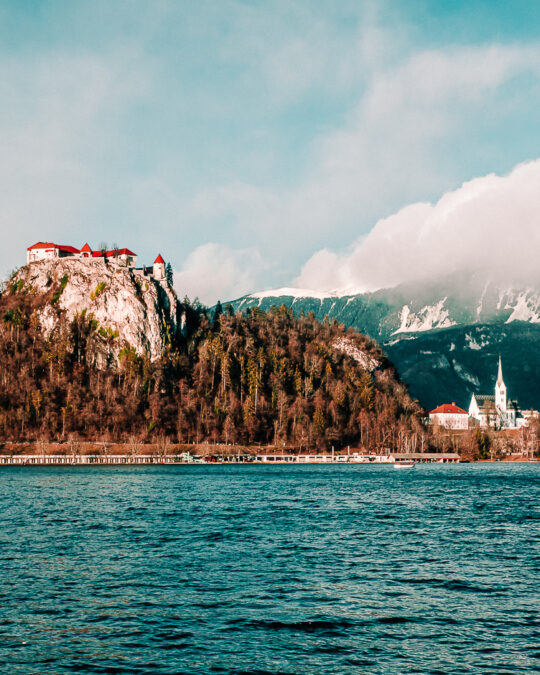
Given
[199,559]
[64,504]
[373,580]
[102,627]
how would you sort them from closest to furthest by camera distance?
[102,627], [373,580], [199,559], [64,504]

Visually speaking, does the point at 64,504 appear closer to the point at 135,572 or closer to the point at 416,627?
the point at 135,572

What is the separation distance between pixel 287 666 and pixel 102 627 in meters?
9.17

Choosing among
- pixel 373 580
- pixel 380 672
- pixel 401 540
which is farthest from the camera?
pixel 401 540

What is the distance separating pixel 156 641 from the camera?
28828mm

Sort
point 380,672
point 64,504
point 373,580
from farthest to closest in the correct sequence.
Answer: point 64,504
point 373,580
point 380,672

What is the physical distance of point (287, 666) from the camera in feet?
85.3

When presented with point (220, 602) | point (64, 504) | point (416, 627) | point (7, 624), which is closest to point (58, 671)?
Answer: point (7, 624)

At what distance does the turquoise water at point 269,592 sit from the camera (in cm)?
2705

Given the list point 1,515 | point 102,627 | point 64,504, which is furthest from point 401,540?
point 64,504

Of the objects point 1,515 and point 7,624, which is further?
point 1,515

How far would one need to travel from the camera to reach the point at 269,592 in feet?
122

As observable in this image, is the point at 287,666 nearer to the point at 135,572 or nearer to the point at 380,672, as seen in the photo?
the point at 380,672

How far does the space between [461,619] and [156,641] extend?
1350 centimetres

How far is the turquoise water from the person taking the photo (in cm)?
2705
